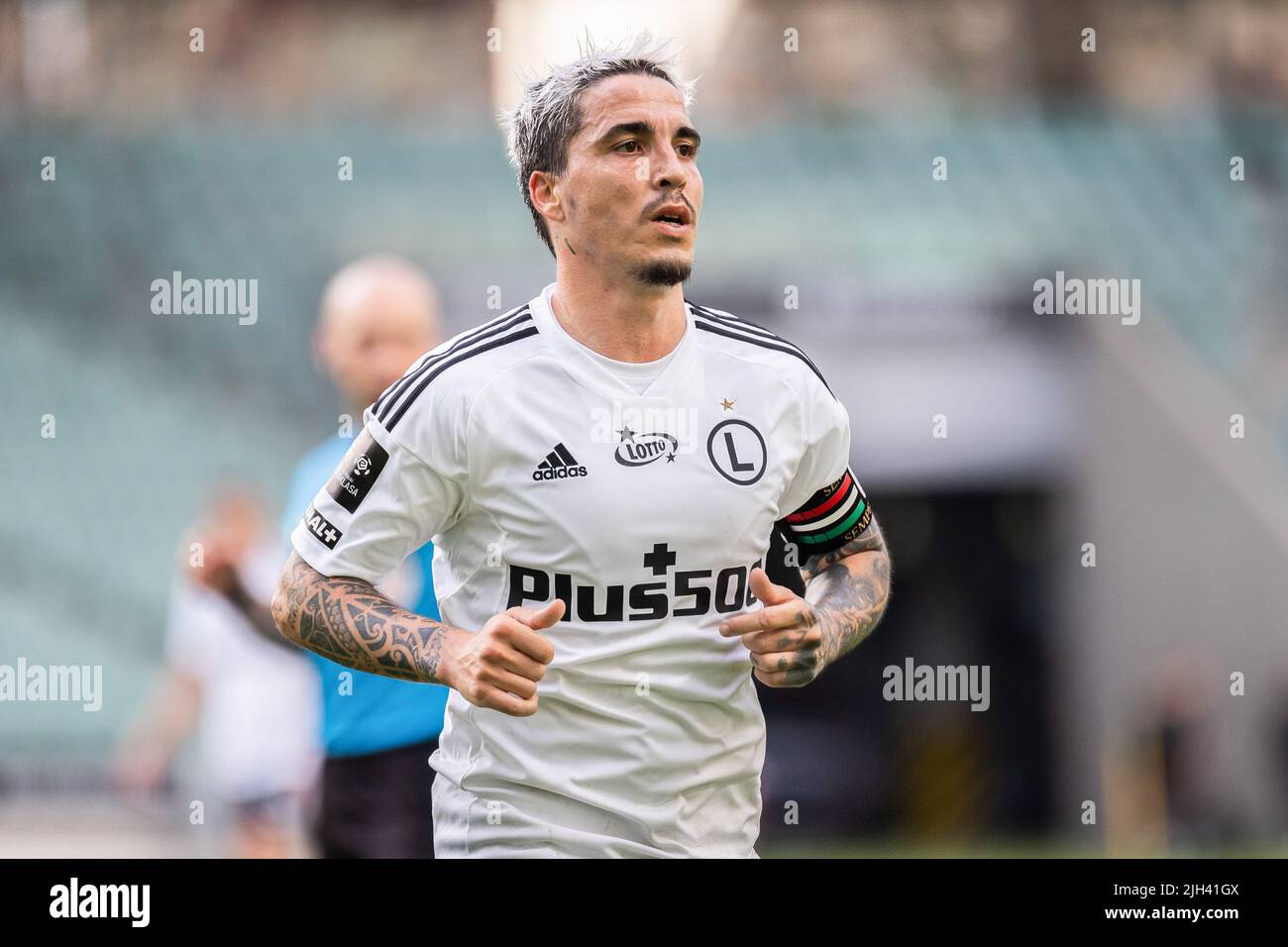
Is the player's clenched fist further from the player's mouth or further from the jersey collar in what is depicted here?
the player's mouth

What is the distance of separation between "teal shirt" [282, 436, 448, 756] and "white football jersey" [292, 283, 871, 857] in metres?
1.12

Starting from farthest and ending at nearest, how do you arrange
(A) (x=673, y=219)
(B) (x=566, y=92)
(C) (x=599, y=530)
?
(B) (x=566, y=92) → (A) (x=673, y=219) → (C) (x=599, y=530)

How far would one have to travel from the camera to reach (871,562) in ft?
11.8

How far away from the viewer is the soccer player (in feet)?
10.4

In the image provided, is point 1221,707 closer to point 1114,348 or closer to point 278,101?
point 1114,348

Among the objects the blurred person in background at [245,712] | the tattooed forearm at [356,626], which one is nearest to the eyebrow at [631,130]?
the tattooed forearm at [356,626]

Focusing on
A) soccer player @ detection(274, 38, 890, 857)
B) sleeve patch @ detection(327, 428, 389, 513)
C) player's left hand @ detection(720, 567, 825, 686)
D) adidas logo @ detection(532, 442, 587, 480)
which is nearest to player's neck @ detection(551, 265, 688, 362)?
soccer player @ detection(274, 38, 890, 857)

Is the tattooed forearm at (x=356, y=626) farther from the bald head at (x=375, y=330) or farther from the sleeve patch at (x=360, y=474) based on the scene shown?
the bald head at (x=375, y=330)

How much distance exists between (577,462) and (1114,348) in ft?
38.6

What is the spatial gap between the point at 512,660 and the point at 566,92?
4.53 ft

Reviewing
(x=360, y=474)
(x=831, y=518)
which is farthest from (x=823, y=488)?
(x=360, y=474)

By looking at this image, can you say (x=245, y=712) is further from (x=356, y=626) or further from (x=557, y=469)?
(x=557, y=469)

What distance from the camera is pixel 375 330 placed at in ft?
16.1

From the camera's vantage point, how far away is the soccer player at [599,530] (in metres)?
3.18
